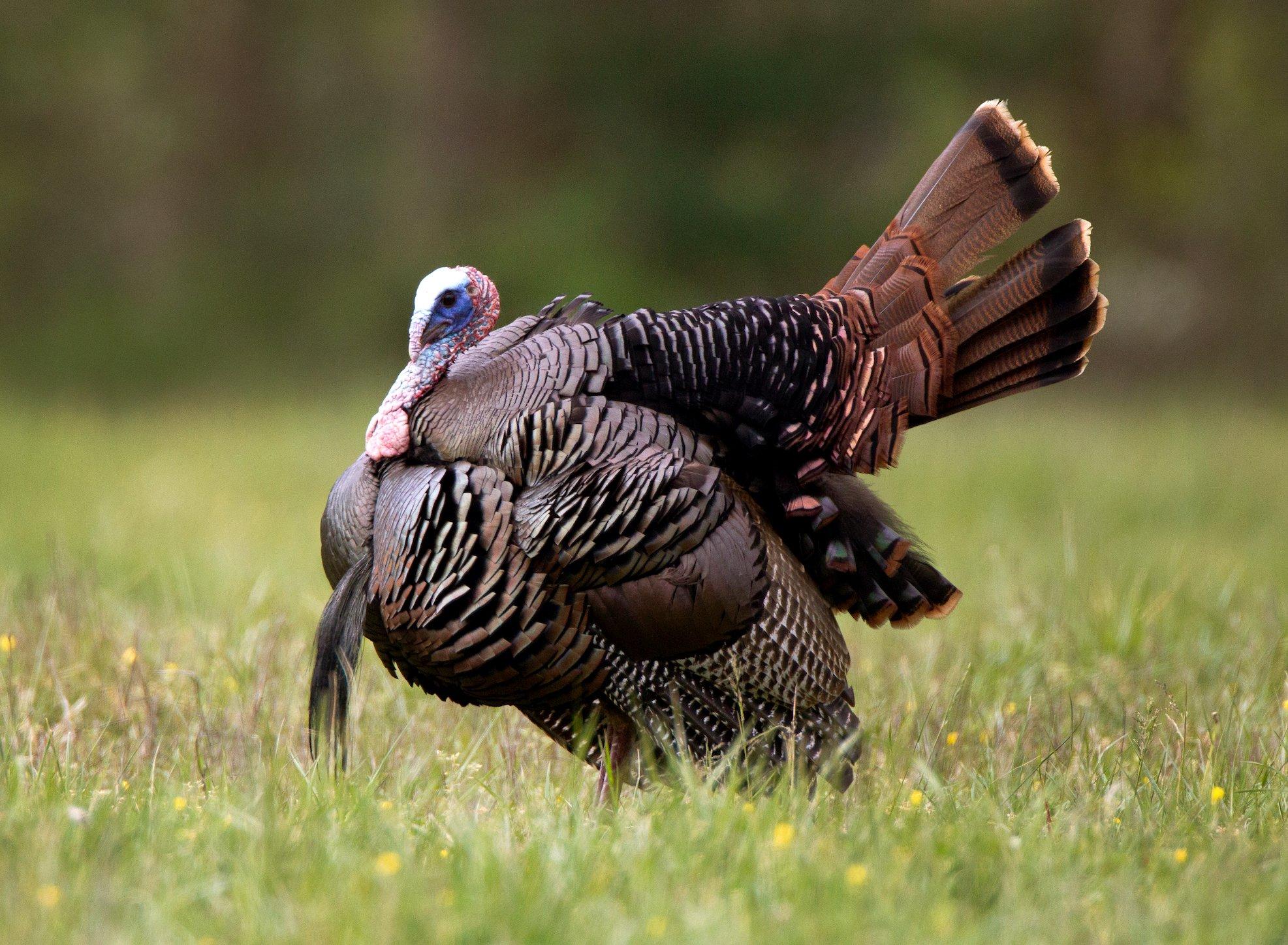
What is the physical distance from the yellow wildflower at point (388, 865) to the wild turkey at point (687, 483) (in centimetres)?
71

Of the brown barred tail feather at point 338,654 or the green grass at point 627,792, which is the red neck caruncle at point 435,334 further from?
the green grass at point 627,792

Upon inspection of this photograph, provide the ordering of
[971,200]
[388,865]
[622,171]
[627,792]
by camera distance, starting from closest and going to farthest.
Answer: [388,865], [627,792], [971,200], [622,171]

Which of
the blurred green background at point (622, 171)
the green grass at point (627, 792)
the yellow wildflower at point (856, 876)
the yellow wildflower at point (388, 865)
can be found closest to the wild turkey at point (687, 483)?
the green grass at point (627, 792)

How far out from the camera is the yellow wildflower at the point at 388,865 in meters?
1.96

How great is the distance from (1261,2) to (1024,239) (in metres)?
3.56

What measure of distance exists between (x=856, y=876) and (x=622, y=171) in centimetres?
1040

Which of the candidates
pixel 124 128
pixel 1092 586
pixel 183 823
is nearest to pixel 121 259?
pixel 124 128

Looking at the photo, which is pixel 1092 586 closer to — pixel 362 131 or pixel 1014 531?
pixel 1014 531

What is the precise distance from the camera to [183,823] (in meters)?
2.27

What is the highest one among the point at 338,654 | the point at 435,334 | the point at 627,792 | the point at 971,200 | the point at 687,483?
the point at 971,200

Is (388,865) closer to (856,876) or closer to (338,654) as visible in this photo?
(856,876)

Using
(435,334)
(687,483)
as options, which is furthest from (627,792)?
(435,334)

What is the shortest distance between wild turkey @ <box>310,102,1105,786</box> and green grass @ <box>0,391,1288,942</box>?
226mm

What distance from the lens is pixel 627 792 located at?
2760 millimetres
